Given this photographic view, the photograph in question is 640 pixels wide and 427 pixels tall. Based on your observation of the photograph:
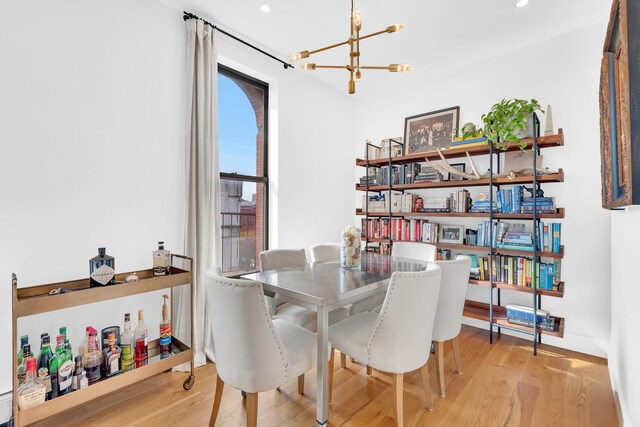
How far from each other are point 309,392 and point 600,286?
2619 mm

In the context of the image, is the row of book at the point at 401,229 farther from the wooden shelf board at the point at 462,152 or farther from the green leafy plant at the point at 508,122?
the green leafy plant at the point at 508,122

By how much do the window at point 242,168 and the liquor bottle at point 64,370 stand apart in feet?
4.93

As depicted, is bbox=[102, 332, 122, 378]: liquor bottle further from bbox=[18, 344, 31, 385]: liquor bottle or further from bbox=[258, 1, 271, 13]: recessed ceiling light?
bbox=[258, 1, 271, 13]: recessed ceiling light

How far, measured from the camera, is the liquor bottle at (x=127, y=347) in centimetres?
195

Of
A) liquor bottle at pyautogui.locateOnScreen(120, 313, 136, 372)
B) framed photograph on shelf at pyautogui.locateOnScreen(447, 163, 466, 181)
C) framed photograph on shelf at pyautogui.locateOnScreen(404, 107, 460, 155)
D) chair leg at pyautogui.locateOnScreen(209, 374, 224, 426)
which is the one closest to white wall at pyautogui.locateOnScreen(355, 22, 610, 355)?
framed photograph on shelf at pyautogui.locateOnScreen(404, 107, 460, 155)

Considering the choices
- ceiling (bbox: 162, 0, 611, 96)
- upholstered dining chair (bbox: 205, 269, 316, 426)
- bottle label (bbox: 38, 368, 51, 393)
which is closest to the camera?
upholstered dining chair (bbox: 205, 269, 316, 426)

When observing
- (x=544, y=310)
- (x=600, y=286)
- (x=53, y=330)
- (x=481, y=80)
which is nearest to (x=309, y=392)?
(x=53, y=330)

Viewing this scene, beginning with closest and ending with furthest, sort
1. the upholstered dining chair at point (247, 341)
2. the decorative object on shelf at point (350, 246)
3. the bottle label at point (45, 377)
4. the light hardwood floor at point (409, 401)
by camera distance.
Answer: the upholstered dining chair at point (247, 341) → the bottle label at point (45, 377) → the light hardwood floor at point (409, 401) → the decorative object on shelf at point (350, 246)

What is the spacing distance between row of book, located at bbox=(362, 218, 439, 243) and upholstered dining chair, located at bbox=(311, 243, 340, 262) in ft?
2.92

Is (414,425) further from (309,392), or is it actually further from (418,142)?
(418,142)

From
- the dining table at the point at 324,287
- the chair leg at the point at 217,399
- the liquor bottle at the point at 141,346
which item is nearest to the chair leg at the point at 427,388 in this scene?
the dining table at the point at 324,287

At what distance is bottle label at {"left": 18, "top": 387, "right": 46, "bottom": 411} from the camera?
1561 mm

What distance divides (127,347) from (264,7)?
273 cm

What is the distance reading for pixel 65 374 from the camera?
1716 millimetres
